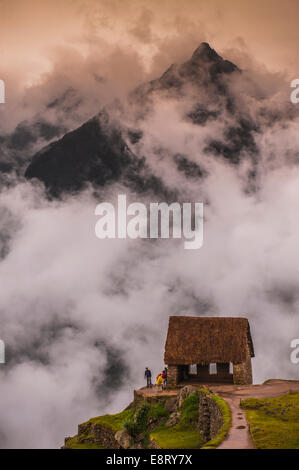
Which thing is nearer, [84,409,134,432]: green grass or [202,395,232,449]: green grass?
[202,395,232,449]: green grass

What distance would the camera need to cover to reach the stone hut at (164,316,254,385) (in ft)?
141

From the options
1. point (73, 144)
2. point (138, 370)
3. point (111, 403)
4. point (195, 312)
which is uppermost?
point (73, 144)

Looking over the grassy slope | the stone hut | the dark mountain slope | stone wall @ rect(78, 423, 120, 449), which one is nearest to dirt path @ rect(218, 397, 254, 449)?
the grassy slope

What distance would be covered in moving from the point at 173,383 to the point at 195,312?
123m

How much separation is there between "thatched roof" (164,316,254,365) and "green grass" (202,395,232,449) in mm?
11926

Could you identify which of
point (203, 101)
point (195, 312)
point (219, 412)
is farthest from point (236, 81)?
point (219, 412)

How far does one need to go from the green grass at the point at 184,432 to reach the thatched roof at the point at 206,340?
9.18 meters

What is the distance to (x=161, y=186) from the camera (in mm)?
169500

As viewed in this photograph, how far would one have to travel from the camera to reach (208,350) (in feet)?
143

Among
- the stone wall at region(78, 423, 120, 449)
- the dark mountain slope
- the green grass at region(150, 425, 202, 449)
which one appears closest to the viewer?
the green grass at region(150, 425, 202, 449)

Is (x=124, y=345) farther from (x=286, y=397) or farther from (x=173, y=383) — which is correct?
(x=286, y=397)

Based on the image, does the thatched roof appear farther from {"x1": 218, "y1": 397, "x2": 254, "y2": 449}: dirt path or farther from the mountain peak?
the mountain peak

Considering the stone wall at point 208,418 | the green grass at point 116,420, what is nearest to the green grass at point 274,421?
the stone wall at point 208,418

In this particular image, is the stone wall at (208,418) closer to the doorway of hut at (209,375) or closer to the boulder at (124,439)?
the boulder at (124,439)
